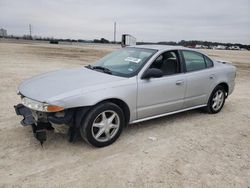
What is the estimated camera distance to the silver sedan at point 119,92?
12.0 feet

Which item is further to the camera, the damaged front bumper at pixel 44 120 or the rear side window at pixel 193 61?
the rear side window at pixel 193 61

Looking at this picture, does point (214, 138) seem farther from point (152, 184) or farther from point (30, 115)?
point (30, 115)

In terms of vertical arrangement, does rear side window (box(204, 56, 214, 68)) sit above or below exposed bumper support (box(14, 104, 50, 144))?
above

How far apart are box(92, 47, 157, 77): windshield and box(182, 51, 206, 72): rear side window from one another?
0.82 meters

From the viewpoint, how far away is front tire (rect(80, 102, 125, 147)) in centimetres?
373

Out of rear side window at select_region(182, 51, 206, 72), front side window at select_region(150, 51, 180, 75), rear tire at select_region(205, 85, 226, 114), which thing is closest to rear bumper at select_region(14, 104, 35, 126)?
front side window at select_region(150, 51, 180, 75)

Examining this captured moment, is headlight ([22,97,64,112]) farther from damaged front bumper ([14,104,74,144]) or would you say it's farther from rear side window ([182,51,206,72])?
rear side window ([182,51,206,72])

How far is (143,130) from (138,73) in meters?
1.07

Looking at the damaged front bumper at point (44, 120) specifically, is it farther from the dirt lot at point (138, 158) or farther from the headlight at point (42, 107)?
the dirt lot at point (138, 158)

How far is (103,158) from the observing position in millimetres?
3637

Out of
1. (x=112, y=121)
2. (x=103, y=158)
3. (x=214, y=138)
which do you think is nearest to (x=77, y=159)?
(x=103, y=158)

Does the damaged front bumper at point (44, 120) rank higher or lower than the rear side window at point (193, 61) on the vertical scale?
lower

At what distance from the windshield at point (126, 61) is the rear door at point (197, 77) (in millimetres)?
898

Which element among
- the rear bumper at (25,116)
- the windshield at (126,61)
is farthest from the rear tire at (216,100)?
the rear bumper at (25,116)
